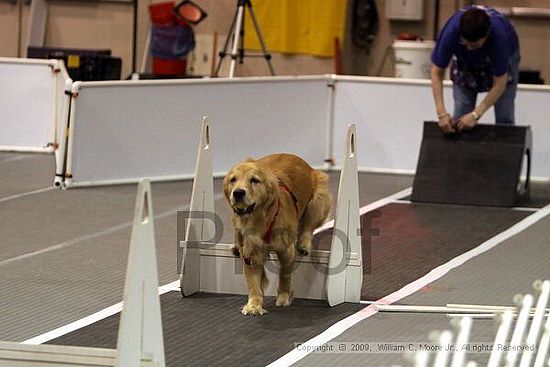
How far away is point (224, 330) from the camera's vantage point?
4918 millimetres

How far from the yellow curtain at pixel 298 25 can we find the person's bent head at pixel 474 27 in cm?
569

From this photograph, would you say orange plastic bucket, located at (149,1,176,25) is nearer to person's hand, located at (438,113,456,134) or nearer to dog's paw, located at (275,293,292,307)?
person's hand, located at (438,113,456,134)

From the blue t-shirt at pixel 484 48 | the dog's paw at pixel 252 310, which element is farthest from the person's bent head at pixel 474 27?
the dog's paw at pixel 252 310

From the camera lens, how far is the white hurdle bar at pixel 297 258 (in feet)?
17.7

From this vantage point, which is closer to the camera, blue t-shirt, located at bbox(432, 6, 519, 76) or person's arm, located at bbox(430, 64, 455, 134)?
blue t-shirt, located at bbox(432, 6, 519, 76)

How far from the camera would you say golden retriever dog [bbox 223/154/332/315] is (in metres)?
5.01

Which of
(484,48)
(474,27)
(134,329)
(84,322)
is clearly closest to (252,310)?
(84,322)

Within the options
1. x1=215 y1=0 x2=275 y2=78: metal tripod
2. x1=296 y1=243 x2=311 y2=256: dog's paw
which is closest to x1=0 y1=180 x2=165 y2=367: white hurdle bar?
x1=296 y1=243 x2=311 y2=256: dog's paw

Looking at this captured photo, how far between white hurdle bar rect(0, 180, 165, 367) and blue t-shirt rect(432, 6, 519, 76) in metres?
4.46

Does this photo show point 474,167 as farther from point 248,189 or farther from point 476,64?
point 248,189

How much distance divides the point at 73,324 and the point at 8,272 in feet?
3.51

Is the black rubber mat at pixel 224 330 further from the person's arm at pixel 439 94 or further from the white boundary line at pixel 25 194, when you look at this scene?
the person's arm at pixel 439 94

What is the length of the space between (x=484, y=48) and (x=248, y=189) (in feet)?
10.8

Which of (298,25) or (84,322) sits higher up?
(298,25)
